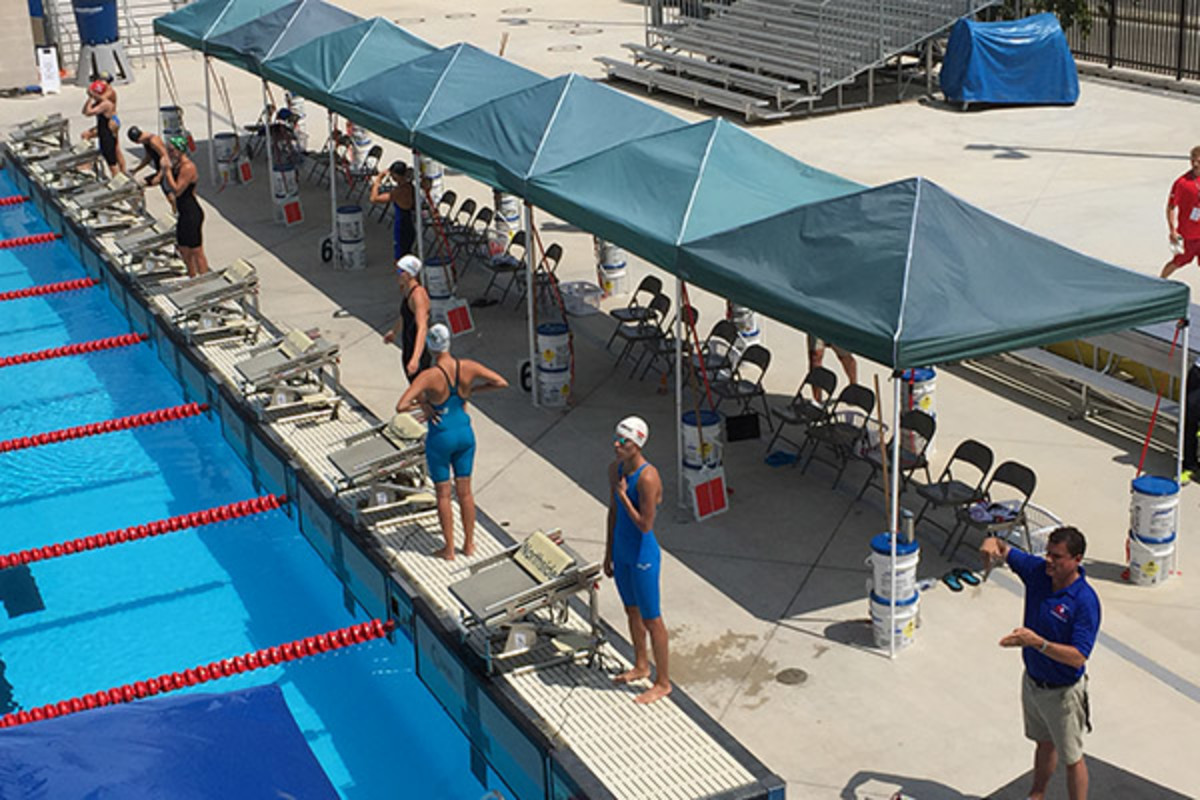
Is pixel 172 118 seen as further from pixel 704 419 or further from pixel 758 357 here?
pixel 704 419

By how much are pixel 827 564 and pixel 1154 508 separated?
7.06ft

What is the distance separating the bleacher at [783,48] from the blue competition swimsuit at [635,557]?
17.3 meters

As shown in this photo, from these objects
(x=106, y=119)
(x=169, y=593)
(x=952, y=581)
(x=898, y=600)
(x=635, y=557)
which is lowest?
(x=169, y=593)

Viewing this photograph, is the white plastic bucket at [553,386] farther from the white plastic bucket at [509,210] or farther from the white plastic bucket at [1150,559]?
the white plastic bucket at [509,210]

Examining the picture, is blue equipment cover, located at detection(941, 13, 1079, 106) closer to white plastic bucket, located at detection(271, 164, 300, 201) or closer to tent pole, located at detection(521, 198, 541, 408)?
white plastic bucket, located at detection(271, 164, 300, 201)

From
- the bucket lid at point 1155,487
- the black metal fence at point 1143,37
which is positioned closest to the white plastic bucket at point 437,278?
the bucket lid at point 1155,487

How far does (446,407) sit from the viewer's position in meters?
10.2

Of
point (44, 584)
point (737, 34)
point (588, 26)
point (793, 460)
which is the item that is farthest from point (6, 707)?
point (588, 26)

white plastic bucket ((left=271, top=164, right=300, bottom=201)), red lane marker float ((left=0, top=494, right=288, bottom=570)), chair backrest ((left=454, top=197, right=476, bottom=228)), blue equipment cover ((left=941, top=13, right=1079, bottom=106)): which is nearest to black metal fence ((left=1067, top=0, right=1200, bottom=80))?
blue equipment cover ((left=941, top=13, right=1079, bottom=106))

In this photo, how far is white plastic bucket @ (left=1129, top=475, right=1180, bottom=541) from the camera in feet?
33.4

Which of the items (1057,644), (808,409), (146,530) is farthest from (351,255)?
(1057,644)

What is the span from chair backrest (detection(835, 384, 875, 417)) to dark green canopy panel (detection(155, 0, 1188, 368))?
1.50 m

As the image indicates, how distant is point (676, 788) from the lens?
8141mm

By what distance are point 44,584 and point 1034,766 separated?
7.21m
